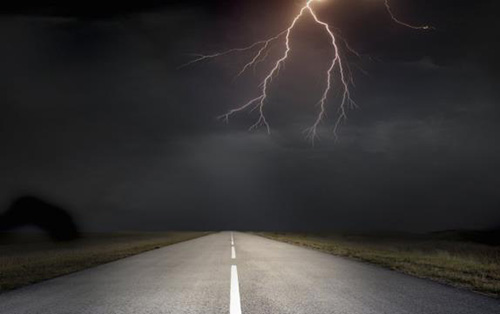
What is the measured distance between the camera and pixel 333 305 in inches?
266

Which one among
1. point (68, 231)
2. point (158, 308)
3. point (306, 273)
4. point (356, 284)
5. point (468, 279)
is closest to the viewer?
point (158, 308)

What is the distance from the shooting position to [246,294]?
307 inches

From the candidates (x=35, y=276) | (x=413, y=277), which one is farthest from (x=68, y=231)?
(x=413, y=277)

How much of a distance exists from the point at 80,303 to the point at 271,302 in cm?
285

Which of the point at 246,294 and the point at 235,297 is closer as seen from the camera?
the point at 235,297

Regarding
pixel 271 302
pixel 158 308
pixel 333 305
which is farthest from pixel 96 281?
pixel 333 305

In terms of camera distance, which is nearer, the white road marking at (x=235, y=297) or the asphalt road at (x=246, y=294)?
the white road marking at (x=235, y=297)

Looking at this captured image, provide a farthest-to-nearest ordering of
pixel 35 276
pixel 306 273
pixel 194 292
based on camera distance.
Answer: pixel 35 276 < pixel 306 273 < pixel 194 292

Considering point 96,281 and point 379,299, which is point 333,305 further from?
point 96,281

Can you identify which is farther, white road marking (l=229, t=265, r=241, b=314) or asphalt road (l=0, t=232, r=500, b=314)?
asphalt road (l=0, t=232, r=500, b=314)

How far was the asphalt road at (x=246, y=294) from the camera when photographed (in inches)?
258

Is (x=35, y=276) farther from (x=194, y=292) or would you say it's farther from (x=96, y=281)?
(x=194, y=292)

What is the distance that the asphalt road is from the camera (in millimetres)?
6559

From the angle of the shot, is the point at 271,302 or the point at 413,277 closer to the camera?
the point at 271,302
